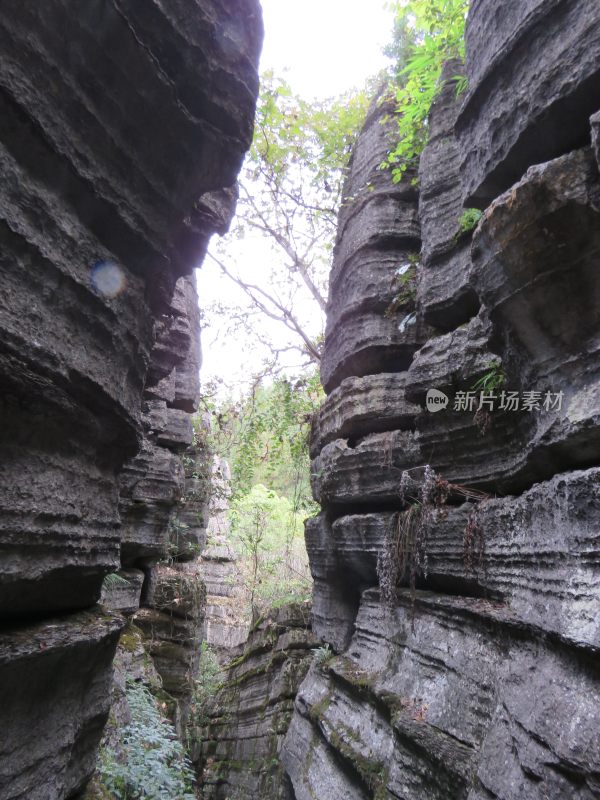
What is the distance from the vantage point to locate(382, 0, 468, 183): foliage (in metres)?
5.47

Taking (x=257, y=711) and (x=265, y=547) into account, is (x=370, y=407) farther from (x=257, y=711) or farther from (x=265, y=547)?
(x=265, y=547)

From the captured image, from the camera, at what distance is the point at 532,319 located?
3209 mm

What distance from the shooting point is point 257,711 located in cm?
797

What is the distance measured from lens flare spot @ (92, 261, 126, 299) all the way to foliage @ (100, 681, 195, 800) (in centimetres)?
343

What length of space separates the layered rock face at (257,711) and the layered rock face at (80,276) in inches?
172

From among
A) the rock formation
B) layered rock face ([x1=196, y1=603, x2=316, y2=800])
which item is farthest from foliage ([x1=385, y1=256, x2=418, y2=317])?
the rock formation

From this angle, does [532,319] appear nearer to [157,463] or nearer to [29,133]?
[29,133]

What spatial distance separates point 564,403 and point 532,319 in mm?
554

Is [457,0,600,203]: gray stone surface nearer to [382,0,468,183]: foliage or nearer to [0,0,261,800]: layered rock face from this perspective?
[382,0,468,183]: foliage

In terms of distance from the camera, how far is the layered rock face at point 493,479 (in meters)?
2.79

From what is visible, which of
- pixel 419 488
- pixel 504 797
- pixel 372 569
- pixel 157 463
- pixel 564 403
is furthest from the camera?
pixel 157 463

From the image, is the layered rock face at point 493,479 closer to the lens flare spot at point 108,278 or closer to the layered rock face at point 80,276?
the layered rock face at point 80,276

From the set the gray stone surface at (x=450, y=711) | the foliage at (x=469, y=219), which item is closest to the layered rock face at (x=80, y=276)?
the gray stone surface at (x=450, y=711)

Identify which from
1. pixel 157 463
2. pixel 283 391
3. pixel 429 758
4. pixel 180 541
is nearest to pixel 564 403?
pixel 429 758
